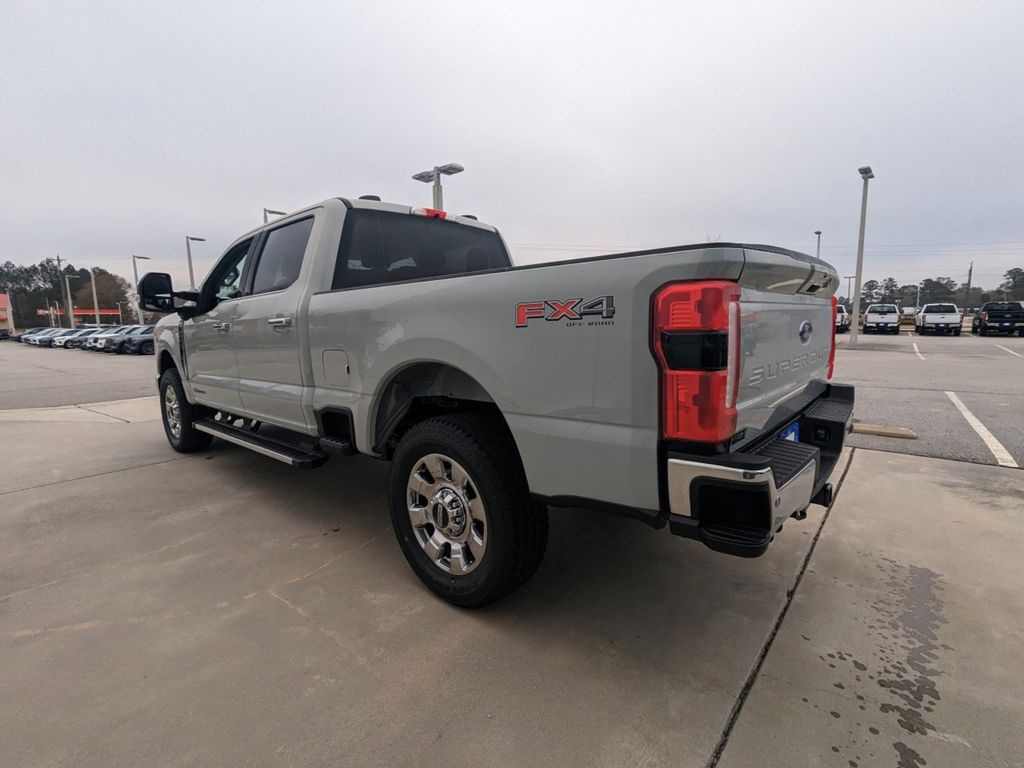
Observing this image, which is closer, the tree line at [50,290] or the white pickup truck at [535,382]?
the white pickup truck at [535,382]

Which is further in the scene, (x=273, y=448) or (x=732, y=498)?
(x=273, y=448)

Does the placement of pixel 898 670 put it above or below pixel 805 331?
below

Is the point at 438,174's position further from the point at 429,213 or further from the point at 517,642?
the point at 517,642

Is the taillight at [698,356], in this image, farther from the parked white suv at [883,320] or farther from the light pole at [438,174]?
the parked white suv at [883,320]

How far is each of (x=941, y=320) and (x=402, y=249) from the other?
3102 centimetres

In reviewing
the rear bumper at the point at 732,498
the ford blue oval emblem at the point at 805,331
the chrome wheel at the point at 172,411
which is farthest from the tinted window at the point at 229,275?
the ford blue oval emblem at the point at 805,331

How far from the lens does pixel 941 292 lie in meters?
78.3

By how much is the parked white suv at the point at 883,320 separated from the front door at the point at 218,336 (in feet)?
103

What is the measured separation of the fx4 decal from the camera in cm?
188

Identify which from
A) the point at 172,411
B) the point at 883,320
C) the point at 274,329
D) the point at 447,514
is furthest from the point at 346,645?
the point at 883,320

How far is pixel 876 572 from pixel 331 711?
2.80m

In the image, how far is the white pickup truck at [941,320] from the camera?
25844 mm

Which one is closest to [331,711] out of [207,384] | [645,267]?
[645,267]

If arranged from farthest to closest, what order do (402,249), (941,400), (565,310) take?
(941,400) < (402,249) < (565,310)
